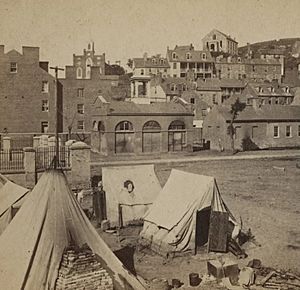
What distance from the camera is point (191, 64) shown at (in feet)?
108

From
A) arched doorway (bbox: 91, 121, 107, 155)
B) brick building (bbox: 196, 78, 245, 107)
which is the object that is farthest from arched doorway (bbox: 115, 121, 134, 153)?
brick building (bbox: 196, 78, 245, 107)

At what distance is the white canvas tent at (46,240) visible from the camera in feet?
16.8

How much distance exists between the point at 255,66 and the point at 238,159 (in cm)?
1511

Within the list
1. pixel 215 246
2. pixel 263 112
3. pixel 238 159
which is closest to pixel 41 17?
pixel 215 246

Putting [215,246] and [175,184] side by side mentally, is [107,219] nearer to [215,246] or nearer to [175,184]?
[175,184]

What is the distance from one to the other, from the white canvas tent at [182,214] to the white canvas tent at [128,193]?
679mm

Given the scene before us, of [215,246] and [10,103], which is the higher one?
[10,103]

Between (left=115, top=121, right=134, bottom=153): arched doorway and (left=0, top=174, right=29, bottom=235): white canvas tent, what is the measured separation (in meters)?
6.21

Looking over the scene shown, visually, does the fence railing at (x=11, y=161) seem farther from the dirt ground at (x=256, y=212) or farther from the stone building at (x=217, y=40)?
the stone building at (x=217, y=40)

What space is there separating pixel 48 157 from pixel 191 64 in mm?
24222

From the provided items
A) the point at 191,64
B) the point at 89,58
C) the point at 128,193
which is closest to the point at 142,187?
the point at 128,193

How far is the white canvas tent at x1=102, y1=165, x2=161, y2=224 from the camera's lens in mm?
8797

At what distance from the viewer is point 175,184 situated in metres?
8.11

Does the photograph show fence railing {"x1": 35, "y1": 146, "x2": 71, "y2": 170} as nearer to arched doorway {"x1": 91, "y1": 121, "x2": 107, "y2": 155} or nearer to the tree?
arched doorway {"x1": 91, "y1": 121, "x2": 107, "y2": 155}
